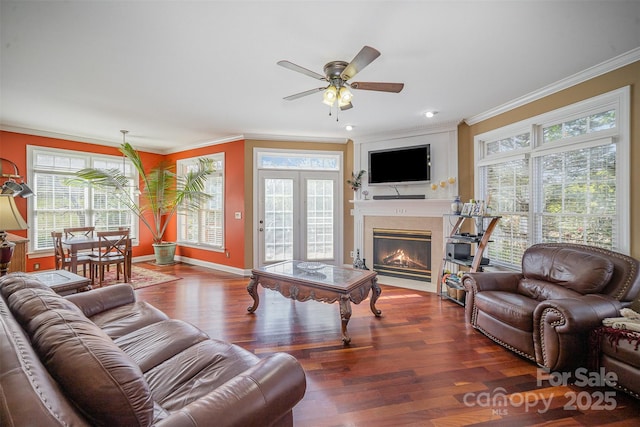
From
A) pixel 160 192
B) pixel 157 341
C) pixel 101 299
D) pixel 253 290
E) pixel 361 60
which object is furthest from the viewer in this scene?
pixel 160 192

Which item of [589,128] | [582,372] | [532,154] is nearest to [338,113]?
[532,154]

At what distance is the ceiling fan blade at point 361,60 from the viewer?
1882mm

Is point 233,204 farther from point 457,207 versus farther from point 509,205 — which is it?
point 509,205

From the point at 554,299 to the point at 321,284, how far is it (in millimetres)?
1962

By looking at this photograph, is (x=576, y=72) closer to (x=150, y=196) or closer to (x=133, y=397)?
(x=133, y=397)

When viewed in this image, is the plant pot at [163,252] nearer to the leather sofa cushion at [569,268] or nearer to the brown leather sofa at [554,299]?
the brown leather sofa at [554,299]

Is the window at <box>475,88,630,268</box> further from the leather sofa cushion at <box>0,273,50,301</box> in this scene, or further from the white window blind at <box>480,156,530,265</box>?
the leather sofa cushion at <box>0,273,50,301</box>

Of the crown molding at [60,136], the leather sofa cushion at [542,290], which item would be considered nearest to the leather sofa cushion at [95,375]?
the leather sofa cushion at [542,290]

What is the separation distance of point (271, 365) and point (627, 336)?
2417 millimetres

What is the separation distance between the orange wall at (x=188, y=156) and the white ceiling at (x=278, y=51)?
3.71 feet

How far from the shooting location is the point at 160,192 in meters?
5.95

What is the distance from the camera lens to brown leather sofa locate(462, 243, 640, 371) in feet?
6.93

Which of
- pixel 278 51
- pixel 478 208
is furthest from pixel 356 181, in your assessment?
pixel 278 51

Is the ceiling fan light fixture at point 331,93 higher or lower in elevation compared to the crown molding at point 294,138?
lower
